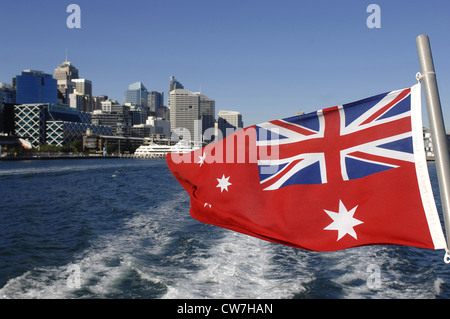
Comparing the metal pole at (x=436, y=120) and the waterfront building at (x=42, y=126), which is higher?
the waterfront building at (x=42, y=126)

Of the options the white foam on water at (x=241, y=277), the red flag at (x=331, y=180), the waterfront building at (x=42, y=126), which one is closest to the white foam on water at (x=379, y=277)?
the white foam on water at (x=241, y=277)

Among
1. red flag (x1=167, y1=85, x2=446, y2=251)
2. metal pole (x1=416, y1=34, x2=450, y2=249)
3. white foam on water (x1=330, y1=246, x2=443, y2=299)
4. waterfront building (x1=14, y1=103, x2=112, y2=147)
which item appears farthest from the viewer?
waterfront building (x1=14, y1=103, x2=112, y2=147)

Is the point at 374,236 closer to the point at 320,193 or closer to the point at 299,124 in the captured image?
the point at 320,193

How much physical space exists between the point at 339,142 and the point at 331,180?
40 centimetres

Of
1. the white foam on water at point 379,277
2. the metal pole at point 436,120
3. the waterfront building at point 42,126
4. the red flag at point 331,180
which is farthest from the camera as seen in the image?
the waterfront building at point 42,126

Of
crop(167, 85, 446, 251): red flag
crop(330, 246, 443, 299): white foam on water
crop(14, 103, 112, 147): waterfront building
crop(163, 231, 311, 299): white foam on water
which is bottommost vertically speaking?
crop(330, 246, 443, 299): white foam on water

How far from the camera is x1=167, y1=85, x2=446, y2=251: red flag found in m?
3.11

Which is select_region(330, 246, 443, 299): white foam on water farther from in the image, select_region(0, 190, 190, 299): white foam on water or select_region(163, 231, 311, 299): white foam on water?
select_region(0, 190, 190, 299): white foam on water

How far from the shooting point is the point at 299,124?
3.96 metres

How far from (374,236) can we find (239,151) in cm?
191

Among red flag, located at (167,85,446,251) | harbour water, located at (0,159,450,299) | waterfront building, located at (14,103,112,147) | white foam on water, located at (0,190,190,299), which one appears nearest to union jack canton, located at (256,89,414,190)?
red flag, located at (167,85,446,251)

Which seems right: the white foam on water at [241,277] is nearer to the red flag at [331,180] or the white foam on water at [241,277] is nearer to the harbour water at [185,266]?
the harbour water at [185,266]

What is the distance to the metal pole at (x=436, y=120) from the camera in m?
2.29

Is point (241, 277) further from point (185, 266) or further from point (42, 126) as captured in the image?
point (42, 126)
